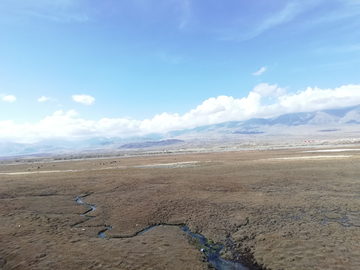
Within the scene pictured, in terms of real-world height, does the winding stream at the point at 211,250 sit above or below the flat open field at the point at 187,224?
below

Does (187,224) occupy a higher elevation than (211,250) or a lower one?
higher

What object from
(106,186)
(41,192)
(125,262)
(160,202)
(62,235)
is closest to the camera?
(125,262)

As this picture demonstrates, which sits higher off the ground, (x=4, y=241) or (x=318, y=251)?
(x=4, y=241)

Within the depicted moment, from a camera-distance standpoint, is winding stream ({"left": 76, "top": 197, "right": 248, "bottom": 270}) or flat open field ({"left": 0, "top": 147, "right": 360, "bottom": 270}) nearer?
winding stream ({"left": 76, "top": 197, "right": 248, "bottom": 270})

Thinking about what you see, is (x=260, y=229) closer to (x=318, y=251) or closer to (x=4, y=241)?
(x=318, y=251)

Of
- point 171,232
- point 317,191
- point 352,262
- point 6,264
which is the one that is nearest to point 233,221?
point 171,232

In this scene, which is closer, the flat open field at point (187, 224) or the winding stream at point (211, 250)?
the winding stream at point (211, 250)

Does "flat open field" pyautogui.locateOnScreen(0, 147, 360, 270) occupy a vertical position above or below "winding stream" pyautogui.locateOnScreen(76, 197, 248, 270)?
above

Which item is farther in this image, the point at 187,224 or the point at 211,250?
the point at 187,224
